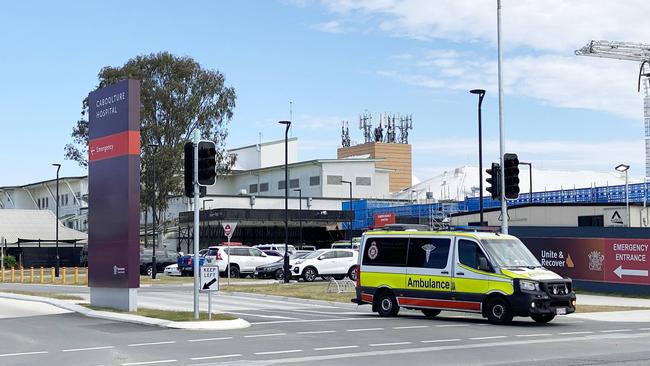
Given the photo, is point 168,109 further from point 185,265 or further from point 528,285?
point 528,285

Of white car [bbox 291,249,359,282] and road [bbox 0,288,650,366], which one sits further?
white car [bbox 291,249,359,282]

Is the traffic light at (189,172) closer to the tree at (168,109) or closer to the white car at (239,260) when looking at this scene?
the white car at (239,260)

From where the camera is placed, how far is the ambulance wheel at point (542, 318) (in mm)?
20438

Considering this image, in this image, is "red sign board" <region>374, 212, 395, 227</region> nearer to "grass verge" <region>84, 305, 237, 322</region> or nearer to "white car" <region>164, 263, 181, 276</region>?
"white car" <region>164, 263, 181, 276</region>

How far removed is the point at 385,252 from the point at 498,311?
11.9 ft

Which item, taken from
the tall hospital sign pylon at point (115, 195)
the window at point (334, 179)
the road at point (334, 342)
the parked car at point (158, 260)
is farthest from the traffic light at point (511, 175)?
the window at point (334, 179)

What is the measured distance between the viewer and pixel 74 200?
101188 millimetres

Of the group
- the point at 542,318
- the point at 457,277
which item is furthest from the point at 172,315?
the point at 542,318

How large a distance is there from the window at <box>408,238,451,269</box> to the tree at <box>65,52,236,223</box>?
45155mm

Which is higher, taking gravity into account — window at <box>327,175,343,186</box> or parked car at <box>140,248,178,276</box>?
window at <box>327,175,343,186</box>

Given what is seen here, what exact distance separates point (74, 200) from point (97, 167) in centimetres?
7849

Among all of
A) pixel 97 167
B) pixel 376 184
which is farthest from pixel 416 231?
pixel 376 184

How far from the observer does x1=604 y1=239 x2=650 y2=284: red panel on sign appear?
30.5 meters

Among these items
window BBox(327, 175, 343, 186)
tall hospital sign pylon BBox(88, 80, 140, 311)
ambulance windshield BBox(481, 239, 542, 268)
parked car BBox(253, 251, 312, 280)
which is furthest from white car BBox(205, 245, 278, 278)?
window BBox(327, 175, 343, 186)
